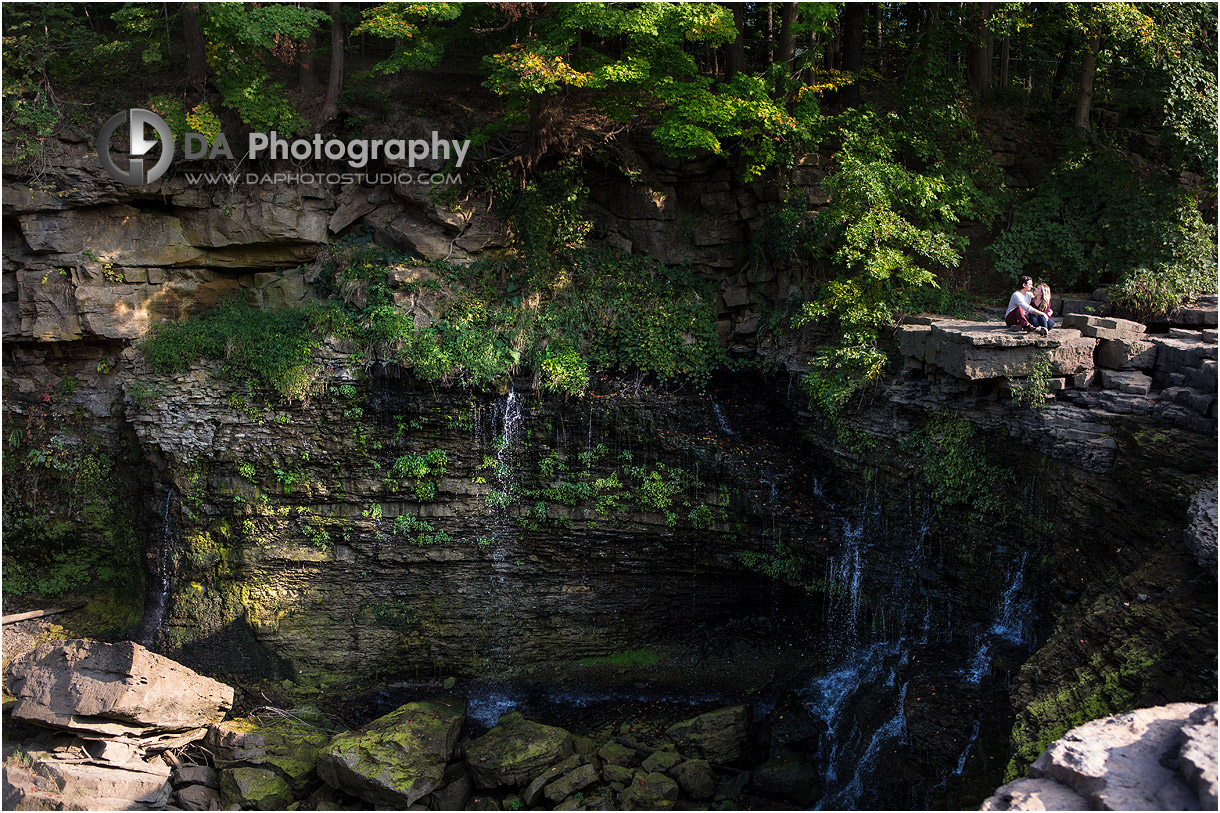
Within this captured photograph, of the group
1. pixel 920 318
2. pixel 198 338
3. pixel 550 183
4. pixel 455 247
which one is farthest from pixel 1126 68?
pixel 198 338

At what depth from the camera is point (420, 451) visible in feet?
41.8

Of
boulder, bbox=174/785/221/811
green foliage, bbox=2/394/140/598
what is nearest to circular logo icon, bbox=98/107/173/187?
green foliage, bbox=2/394/140/598

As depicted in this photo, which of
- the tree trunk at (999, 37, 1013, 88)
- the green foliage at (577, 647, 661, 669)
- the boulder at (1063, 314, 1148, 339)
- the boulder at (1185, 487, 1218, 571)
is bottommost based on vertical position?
the green foliage at (577, 647, 661, 669)

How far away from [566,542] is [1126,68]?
544 inches

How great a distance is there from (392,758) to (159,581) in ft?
17.9

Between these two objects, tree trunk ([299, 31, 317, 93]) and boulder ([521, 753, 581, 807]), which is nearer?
boulder ([521, 753, 581, 807])

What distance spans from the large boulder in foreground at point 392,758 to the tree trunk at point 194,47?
11489mm

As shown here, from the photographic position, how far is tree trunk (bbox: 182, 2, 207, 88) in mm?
13000

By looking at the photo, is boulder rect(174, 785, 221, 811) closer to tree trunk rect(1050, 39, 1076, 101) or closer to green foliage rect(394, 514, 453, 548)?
green foliage rect(394, 514, 453, 548)

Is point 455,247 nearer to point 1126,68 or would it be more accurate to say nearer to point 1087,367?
point 1087,367

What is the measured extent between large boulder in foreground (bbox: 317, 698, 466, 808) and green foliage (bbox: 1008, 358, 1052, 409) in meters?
9.29

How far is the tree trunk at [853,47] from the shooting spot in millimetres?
14469

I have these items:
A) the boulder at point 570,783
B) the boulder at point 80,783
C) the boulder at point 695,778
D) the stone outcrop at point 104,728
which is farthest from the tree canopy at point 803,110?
the boulder at point 80,783

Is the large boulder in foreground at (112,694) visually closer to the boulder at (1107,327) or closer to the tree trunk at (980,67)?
the boulder at (1107,327)
